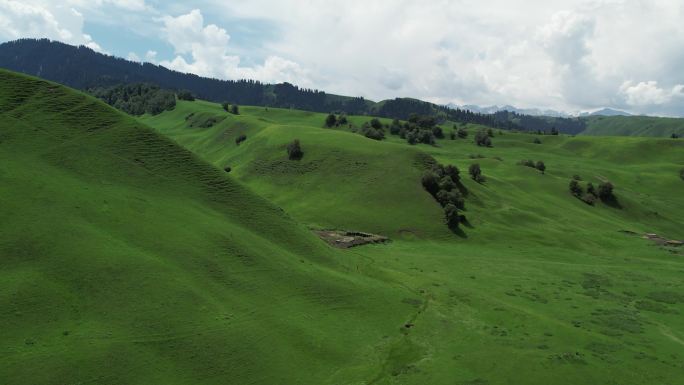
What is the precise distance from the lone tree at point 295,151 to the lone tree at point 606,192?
89.7 meters

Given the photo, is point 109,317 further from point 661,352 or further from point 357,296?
point 661,352

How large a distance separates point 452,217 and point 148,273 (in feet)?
215

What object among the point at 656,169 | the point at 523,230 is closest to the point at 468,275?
the point at 523,230

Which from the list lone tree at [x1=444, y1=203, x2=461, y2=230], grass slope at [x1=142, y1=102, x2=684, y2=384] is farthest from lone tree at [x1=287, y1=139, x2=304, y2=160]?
lone tree at [x1=444, y1=203, x2=461, y2=230]

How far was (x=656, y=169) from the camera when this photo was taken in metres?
195

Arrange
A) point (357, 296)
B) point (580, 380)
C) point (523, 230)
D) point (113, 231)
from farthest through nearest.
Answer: point (523, 230), point (357, 296), point (113, 231), point (580, 380)

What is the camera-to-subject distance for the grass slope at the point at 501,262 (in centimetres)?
4047

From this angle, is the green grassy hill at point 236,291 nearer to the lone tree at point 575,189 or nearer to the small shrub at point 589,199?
the small shrub at point 589,199

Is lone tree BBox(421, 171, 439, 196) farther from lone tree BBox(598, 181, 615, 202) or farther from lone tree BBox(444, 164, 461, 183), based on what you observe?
lone tree BBox(598, 181, 615, 202)

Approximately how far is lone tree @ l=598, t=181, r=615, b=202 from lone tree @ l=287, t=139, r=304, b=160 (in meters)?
89.7

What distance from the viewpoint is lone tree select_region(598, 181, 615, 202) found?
5221 inches

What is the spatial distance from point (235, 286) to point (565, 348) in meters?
32.5

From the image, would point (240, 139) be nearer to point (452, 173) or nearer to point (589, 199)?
point (452, 173)

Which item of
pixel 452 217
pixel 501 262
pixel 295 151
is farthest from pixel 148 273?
pixel 295 151
